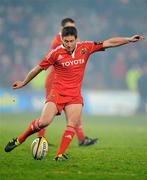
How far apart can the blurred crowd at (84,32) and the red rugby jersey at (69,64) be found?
61.6 feet

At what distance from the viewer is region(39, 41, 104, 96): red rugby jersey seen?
34.5 ft

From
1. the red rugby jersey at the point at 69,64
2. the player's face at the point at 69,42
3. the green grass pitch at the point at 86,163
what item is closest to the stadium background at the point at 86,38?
the green grass pitch at the point at 86,163

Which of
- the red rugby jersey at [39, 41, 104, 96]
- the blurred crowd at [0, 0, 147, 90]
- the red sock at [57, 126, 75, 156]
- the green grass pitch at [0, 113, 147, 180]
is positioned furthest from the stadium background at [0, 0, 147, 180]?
the red sock at [57, 126, 75, 156]

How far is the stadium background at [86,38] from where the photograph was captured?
2861 centimetres

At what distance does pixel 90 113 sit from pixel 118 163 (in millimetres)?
18211

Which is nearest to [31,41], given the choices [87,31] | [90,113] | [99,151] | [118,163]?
[87,31]

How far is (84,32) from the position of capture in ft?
107

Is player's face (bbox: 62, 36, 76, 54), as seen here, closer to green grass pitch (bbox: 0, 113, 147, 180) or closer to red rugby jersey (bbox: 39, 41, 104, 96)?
red rugby jersey (bbox: 39, 41, 104, 96)

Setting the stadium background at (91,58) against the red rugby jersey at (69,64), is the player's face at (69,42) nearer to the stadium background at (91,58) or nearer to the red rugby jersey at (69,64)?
the red rugby jersey at (69,64)

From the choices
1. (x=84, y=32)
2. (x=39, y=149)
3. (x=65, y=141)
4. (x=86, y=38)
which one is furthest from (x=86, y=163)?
(x=84, y=32)

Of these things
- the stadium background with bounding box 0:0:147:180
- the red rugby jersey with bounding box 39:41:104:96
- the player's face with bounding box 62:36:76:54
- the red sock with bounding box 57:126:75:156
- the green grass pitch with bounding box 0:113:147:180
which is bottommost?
the green grass pitch with bounding box 0:113:147:180

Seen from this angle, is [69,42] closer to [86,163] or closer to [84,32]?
[86,163]

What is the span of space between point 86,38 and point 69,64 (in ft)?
71.7

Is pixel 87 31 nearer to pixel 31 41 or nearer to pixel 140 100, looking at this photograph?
pixel 31 41
